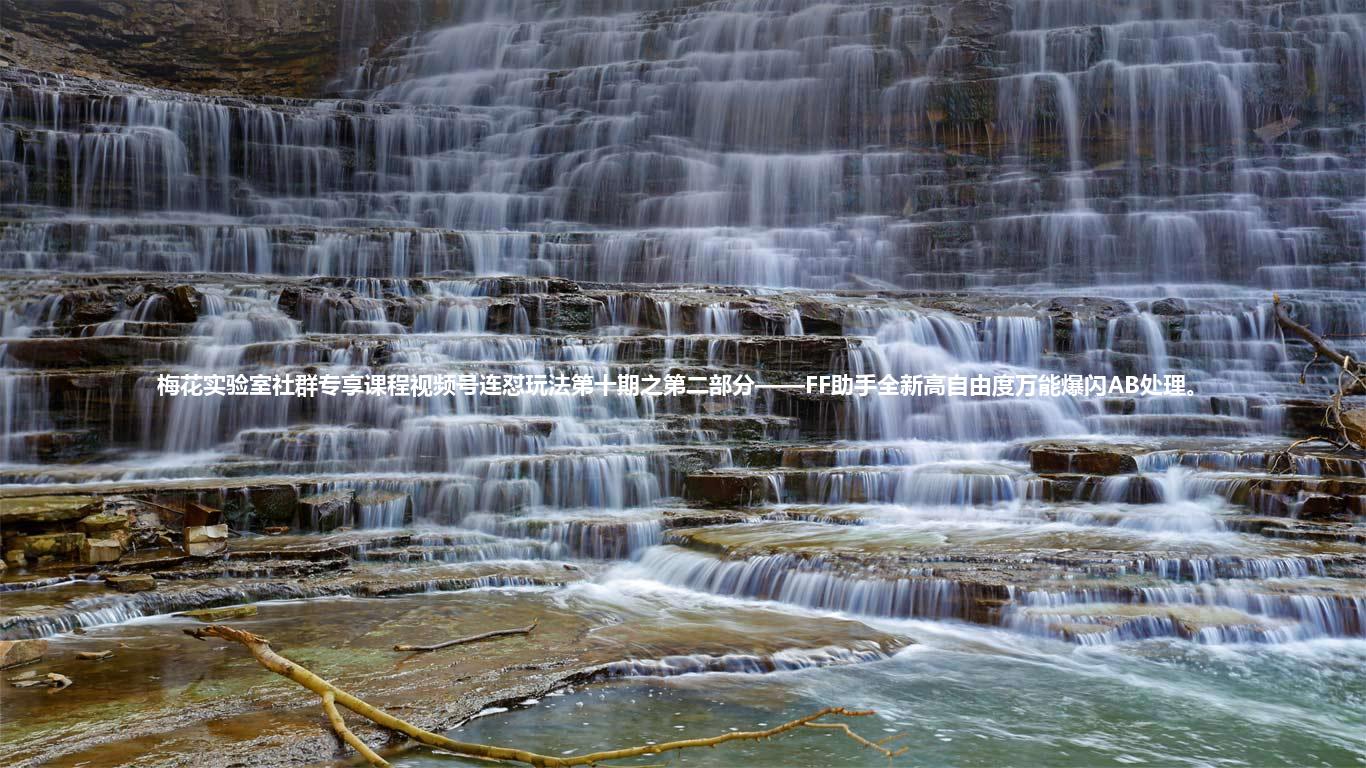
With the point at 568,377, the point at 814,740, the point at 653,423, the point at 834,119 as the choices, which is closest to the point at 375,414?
the point at 568,377

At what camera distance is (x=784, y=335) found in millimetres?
13453

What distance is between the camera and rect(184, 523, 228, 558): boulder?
777 cm

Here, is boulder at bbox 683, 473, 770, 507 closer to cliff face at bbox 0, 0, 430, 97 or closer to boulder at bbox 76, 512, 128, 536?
boulder at bbox 76, 512, 128, 536

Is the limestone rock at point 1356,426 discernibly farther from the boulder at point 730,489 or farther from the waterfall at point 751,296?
the boulder at point 730,489

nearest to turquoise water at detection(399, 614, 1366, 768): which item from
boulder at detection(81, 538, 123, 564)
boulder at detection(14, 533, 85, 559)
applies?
boulder at detection(81, 538, 123, 564)

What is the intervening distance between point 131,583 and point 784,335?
28.2 ft

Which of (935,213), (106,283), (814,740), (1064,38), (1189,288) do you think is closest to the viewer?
(814,740)

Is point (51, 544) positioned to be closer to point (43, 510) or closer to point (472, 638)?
point (43, 510)

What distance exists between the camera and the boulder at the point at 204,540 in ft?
25.5

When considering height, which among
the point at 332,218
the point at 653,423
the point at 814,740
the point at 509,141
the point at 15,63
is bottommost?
the point at 814,740

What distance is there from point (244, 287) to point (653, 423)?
6729 mm

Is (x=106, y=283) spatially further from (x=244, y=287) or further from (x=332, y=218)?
(x=332, y=218)

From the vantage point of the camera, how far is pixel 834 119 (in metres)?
22.3

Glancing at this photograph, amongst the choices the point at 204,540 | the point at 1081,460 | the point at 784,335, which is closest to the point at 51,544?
the point at 204,540
